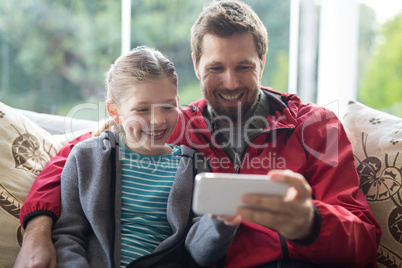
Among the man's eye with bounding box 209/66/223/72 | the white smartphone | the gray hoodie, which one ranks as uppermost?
the man's eye with bounding box 209/66/223/72

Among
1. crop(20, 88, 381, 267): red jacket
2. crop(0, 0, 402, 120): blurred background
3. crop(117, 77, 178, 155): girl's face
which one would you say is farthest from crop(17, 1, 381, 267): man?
crop(0, 0, 402, 120): blurred background

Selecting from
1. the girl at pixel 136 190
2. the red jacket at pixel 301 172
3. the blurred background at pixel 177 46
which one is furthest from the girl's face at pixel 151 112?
the blurred background at pixel 177 46

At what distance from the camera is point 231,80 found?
1.43 meters

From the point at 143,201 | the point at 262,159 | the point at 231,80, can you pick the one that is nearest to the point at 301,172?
the point at 262,159

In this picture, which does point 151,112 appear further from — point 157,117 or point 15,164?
point 15,164

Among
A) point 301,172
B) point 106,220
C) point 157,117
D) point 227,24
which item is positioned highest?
point 227,24

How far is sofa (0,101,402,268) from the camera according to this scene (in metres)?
1.26

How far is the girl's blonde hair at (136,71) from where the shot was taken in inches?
51.4

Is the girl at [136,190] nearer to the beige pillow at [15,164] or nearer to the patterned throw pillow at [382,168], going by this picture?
the beige pillow at [15,164]

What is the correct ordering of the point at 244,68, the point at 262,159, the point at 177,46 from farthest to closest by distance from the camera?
1. the point at 177,46
2. the point at 244,68
3. the point at 262,159

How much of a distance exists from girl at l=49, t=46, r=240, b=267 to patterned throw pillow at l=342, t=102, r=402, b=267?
515mm

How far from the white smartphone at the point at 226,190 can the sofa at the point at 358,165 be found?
1.90ft

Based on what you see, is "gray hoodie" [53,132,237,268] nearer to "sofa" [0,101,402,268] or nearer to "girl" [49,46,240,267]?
"girl" [49,46,240,267]

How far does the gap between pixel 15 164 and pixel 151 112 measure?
472 millimetres
